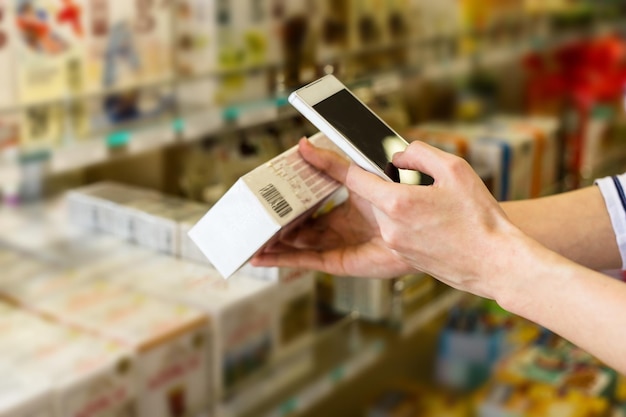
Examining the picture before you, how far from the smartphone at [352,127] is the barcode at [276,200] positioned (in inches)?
3.2

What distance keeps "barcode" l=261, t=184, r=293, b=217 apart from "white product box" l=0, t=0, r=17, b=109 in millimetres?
511

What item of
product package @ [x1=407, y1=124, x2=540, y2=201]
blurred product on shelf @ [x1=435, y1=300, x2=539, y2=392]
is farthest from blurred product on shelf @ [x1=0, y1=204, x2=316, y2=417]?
blurred product on shelf @ [x1=435, y1=300, x2=539, y2=392]

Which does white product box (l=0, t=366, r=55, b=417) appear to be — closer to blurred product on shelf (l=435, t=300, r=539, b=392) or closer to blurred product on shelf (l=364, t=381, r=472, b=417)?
blurred product on shelf (l=364, t=381, r=472, b=417)

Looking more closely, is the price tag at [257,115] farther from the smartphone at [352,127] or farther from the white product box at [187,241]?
the smartphone at [352,127]

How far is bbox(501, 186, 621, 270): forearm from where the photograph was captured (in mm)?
1005

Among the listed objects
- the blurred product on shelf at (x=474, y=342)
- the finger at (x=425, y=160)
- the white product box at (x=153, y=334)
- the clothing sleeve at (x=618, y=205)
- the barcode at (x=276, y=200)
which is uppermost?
the finger at (x=425, y=160)

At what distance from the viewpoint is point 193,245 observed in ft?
3.38

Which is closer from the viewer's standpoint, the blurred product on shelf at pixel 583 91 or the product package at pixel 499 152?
the product package at pixel 499 152

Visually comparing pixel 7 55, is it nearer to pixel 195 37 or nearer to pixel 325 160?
pixel 195 37

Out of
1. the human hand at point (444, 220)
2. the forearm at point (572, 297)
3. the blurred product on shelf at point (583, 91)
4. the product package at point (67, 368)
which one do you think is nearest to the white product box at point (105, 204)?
the product package at point (67, 368)

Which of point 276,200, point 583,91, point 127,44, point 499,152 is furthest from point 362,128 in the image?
point 583,91

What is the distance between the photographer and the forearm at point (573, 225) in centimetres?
100

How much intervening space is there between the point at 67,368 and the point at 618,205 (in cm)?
71

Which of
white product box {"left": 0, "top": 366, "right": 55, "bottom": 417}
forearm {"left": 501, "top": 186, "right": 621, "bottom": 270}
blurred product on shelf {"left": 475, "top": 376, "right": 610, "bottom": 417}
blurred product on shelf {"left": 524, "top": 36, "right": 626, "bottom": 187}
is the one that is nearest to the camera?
white product box {"left": 0, "top": 366, "right": 55, "bottom": 417}
